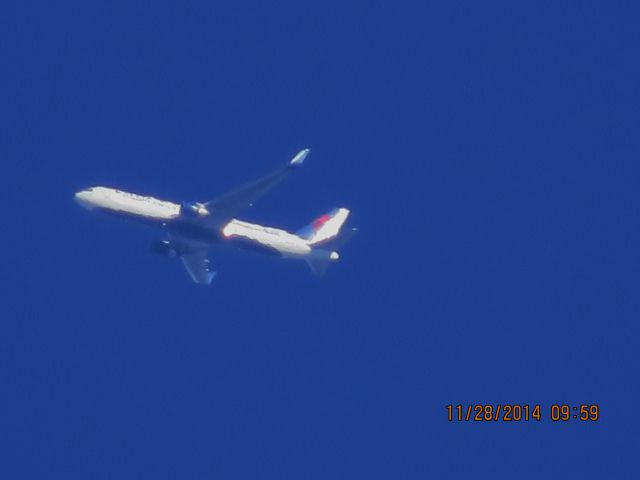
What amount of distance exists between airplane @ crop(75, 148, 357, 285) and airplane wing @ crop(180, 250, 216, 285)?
1.82 meters

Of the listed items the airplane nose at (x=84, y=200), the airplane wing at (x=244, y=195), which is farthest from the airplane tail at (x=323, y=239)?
the airplane nose at (x=84, y=200)

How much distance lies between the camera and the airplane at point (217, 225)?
503ft

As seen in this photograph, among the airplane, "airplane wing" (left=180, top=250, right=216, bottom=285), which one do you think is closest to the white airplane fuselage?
the airplane

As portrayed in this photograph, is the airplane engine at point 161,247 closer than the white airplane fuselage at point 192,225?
No

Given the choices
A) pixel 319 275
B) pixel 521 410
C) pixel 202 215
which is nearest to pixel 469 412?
pixel 521 410

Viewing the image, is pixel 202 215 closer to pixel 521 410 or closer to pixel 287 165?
pixel 287 165

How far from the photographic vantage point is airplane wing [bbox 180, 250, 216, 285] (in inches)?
6353

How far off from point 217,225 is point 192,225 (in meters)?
2.16

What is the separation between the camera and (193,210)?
502 feet

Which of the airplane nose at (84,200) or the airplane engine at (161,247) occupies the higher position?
the airplane nose at (84,200)

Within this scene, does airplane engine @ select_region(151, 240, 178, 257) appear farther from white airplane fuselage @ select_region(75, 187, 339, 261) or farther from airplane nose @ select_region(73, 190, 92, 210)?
airplane nose @ select_region(73, 190, 92, 210)

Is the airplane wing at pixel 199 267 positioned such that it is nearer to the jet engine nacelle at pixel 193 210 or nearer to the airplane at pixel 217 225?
the airplane at pixel 217 225

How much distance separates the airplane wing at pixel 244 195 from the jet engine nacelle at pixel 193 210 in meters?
0.50

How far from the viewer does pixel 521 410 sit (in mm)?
152000
